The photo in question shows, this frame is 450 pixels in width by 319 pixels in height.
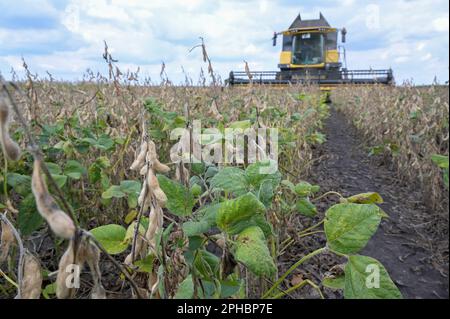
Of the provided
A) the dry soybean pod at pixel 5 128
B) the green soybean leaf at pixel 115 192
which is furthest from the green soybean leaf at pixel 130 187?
the dry soybean pod at pixel 5 128

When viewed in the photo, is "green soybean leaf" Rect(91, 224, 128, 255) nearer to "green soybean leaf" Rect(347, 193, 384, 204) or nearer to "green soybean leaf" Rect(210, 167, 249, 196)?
"green soybean leaf" Rect(210, 167, 249, 196)

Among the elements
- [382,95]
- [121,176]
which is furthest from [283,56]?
[121,176]

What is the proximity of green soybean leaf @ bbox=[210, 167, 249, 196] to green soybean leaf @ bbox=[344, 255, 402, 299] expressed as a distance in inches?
10.5

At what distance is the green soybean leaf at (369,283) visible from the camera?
685 mm

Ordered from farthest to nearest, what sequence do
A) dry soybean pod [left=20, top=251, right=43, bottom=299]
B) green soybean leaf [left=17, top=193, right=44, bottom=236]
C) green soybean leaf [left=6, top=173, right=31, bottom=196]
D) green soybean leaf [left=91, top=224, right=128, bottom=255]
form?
green soybean leaf [left=6, top=173, right=31, bottom=196]
green soybean leaf [left=17, top=193, right=44, bottom=236]
green soybean leaf [left=91, top=224, right=128, bottom=255]
dry soybean pod [left=20, top=251, right=43, bottom=299]

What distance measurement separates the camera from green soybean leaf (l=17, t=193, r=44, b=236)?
36.9 inches

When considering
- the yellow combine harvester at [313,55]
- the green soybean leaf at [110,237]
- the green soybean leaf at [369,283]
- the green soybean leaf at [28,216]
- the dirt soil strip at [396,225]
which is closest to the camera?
the green soybean leaf at [369,283]

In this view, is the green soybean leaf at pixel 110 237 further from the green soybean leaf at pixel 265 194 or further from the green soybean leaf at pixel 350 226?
the green soybean leaf at pixel 350 226

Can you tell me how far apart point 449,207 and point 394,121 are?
1918 mm

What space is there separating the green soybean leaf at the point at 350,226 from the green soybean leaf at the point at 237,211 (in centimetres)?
18

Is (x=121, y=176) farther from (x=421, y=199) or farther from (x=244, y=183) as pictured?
(x=421, y=199)

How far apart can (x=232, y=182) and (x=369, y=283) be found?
324 mm

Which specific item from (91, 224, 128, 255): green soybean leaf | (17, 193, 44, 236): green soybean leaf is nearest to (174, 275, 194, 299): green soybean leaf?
(91, 224, 128, 255): green soybean leaf

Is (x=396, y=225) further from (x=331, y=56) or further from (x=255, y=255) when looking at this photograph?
(x=331, y=56)
